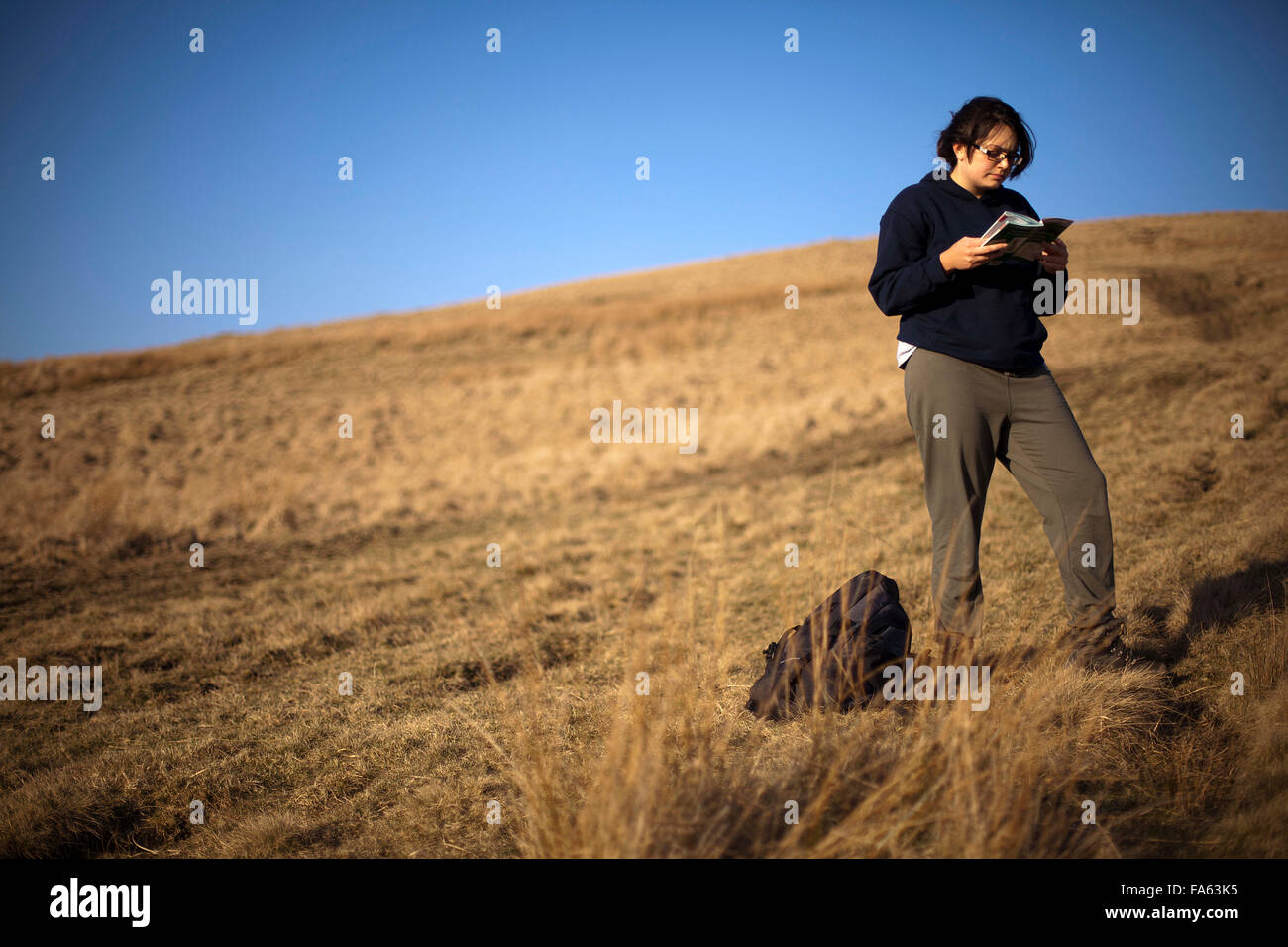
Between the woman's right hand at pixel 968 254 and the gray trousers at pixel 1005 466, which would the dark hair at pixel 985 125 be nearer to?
the woman's right hand at pixel 968 254

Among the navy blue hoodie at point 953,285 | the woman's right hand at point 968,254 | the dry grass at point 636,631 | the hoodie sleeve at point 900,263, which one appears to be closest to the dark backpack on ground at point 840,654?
the dry grass at point 636,631

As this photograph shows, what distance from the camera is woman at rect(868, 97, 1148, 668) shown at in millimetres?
2783

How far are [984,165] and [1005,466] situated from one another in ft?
4.06

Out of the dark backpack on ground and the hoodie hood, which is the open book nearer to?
the hoodie hood

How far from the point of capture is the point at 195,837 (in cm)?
294

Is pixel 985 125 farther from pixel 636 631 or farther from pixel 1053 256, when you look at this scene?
pixel 636 631

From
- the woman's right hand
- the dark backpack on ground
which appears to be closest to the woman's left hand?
the woman's right hand

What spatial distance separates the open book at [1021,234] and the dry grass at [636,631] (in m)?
1.31

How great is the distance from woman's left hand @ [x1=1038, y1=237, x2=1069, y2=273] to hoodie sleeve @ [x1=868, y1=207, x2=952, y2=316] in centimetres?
41

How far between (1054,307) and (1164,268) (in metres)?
18.7

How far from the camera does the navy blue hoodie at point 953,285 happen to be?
9.11 ft

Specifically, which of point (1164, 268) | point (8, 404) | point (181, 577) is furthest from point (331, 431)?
point (1164, 268)
